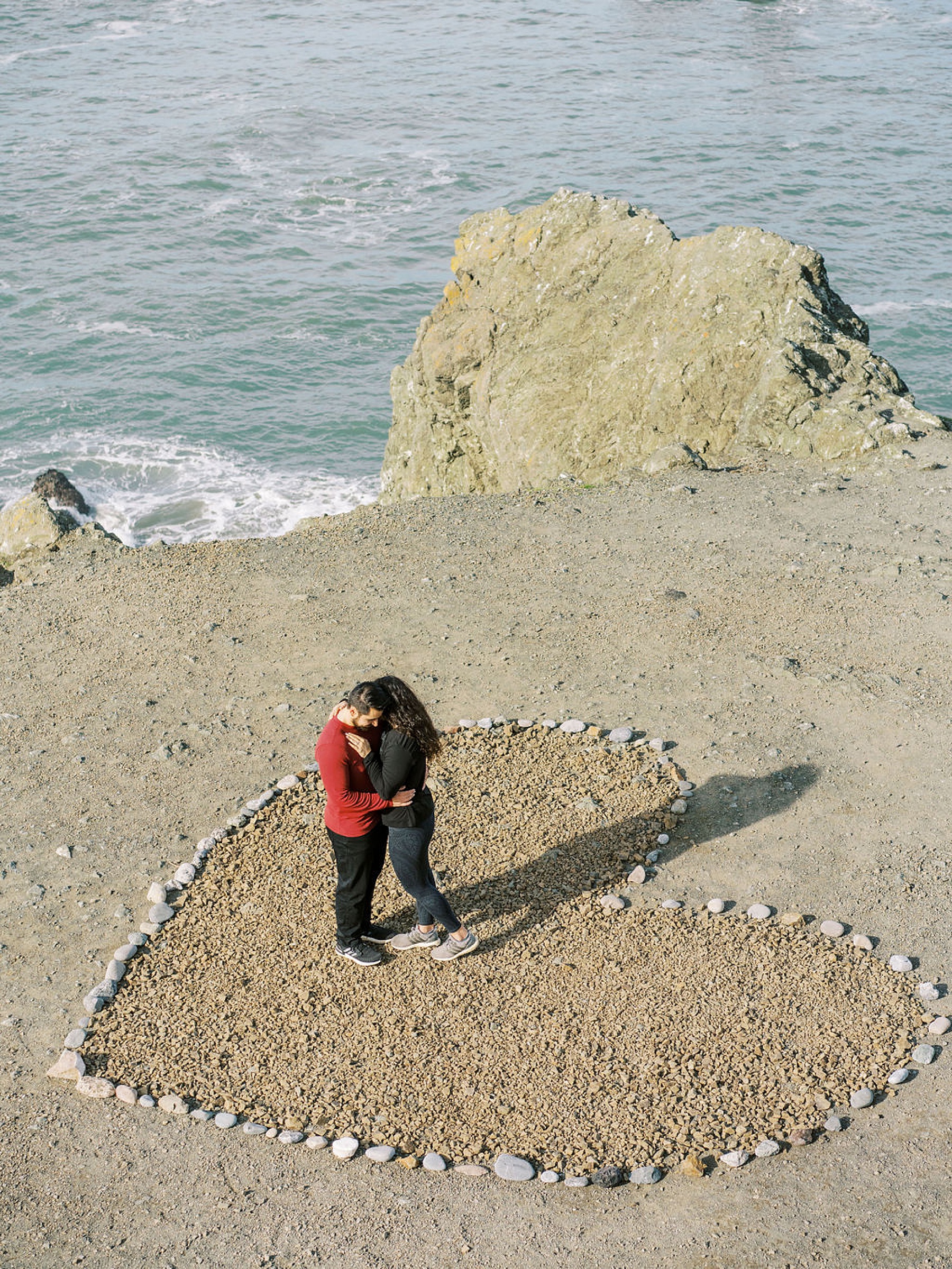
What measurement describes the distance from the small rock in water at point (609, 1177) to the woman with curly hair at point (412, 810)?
198cm

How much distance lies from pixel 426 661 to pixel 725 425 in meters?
8.17

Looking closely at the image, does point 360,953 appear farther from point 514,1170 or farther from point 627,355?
point 627,355

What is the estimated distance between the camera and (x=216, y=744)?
10.9m

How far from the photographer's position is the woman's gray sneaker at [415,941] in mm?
8297

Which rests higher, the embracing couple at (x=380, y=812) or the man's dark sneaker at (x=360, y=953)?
the embracing couple at (x=380, y=812)

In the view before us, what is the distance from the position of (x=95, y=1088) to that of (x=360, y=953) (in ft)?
6.37

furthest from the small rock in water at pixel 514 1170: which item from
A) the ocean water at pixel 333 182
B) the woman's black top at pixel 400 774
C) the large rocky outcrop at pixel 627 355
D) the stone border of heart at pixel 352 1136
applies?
the ocean water at pixel 333 182

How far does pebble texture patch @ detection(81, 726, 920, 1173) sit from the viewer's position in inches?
277

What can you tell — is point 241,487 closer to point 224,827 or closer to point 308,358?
point 308,358

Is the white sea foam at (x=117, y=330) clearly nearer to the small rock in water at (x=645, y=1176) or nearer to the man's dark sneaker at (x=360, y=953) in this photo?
the man's dark sneaker at (x=360, y=953)

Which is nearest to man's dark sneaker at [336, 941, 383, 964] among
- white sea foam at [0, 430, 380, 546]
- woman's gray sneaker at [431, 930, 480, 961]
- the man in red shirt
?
the man in red shirt

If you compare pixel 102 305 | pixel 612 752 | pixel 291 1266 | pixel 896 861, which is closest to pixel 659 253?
A: pixel 612 752

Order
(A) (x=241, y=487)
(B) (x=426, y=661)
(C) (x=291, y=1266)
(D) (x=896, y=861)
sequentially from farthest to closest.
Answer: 1. (A) (x=241, y=487)
2. (B) (x=426, y=661)
3. (D) (x=896, y=861)
4. (C) (x=291, y=1266)

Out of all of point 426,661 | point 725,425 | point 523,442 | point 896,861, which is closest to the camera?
point 896,861
